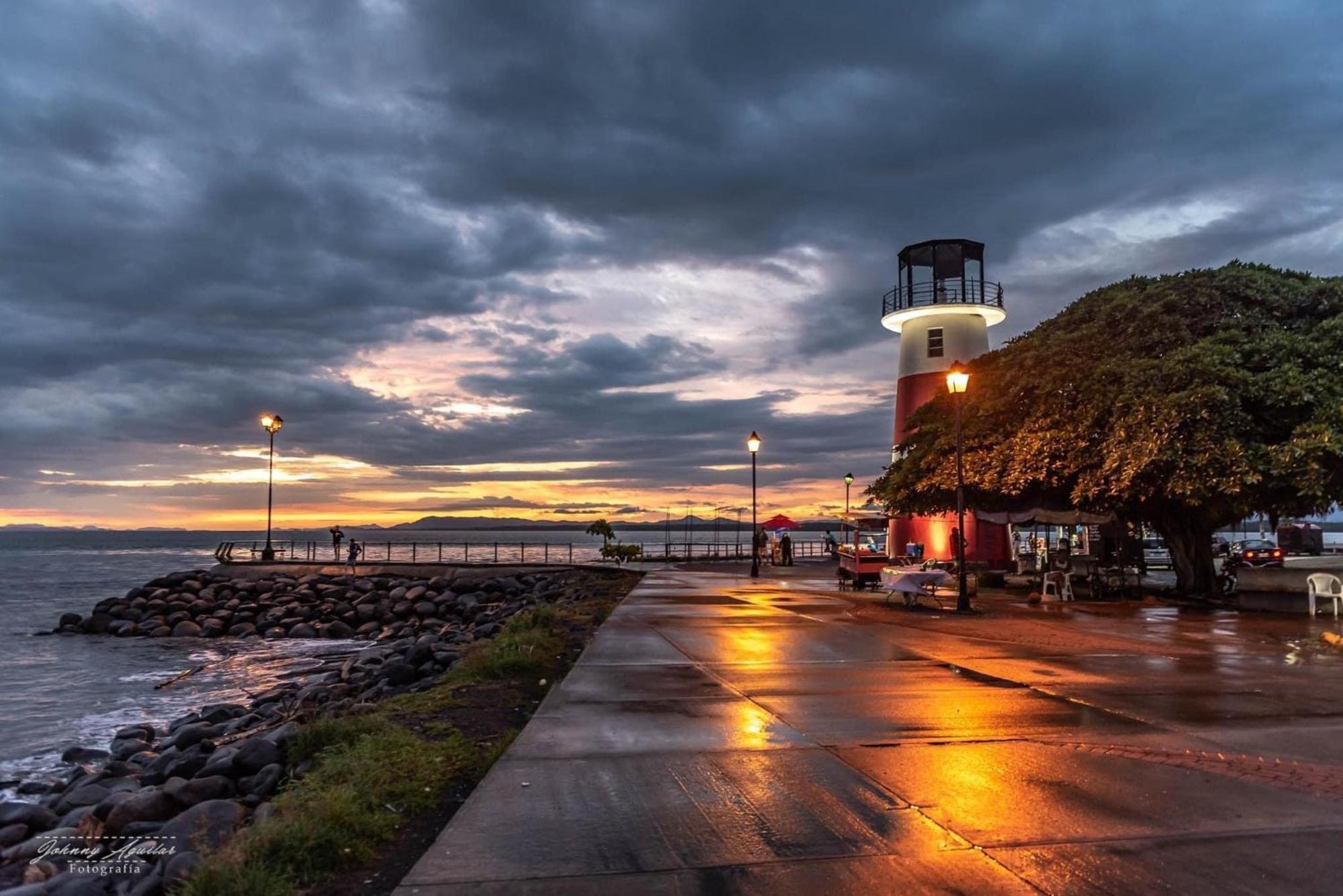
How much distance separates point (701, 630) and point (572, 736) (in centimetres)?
789

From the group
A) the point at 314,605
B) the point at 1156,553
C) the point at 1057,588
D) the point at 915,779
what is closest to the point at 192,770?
the point at 915,779

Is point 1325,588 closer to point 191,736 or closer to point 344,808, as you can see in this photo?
point 344,808

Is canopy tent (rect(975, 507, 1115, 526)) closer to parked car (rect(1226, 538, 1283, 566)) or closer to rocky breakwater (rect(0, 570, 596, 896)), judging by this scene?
parked car (rect(1226, 538, 1283, 566))

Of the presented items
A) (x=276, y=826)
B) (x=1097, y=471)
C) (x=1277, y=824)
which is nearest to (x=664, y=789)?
(x=276, y=826)

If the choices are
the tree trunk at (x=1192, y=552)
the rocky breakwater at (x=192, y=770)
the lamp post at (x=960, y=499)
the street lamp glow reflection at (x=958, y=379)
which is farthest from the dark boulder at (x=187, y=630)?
the tree trunk at (x=1192, y=552)

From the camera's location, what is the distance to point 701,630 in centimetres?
1494

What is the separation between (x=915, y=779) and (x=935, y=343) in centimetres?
3110

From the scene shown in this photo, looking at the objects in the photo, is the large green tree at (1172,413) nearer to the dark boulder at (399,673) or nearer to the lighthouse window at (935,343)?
the lighthouse window at (935,343)

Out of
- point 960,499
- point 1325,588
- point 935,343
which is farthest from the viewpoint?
point 935,343

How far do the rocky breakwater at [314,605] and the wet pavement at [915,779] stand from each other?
18459mm

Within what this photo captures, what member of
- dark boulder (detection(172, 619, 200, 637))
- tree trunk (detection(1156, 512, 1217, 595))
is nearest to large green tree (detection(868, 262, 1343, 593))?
tree trunk (detection(1156, 512, 1217, 595))

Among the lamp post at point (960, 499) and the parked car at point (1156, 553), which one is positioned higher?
the lamp post at point (960, 499)

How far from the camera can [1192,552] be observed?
21.7 metres

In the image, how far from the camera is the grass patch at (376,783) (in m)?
4.42
